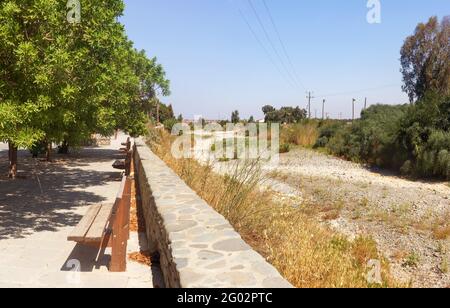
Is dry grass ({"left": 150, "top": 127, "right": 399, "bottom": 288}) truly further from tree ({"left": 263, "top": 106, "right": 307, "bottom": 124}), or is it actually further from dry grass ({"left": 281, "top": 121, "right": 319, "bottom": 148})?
tree ({"left": 263, "top": 106, "right": 307, "bottom": 124})

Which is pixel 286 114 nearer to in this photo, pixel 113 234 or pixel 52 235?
pixel 52 235

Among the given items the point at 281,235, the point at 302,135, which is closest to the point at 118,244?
the point at 281,235

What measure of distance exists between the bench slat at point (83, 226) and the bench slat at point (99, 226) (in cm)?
4

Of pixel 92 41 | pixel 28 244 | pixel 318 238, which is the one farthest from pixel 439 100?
pixel 28 244

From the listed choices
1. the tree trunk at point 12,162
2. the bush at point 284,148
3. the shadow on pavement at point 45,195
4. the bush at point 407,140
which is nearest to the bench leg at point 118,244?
the shadow on pavement at point 45,195

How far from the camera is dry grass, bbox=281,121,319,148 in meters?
28.8

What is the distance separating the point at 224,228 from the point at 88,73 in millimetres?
3457

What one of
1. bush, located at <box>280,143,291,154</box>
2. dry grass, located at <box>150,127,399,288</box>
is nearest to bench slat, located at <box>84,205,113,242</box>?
dry grass, located at <box>150,127,399,288</box>

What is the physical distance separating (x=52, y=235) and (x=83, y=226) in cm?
133

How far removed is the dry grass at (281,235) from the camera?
4004 mm

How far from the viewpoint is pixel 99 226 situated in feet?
15.5

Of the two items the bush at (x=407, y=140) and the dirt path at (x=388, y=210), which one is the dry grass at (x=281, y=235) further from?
the bush at (x=407, y=140)
